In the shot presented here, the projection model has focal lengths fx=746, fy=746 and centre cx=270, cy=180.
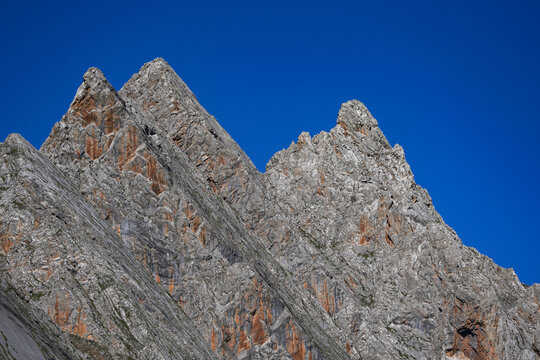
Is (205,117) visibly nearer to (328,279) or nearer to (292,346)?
(328,279)

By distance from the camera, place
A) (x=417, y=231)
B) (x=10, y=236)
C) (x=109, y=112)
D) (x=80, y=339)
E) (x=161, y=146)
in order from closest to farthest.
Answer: (x=80, y=339)
(x=10, y=236)
(x=109, y=112)
(x=161, y=146)
(x=417, y=231)

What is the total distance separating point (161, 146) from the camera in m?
112

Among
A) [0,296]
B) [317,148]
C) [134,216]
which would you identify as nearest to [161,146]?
[134,216]

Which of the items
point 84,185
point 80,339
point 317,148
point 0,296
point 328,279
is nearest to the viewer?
point 0,296

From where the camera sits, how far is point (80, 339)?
73.0 metres

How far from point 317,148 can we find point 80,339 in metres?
81.9

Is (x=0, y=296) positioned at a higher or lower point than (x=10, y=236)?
lower

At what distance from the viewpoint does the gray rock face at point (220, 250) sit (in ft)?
253

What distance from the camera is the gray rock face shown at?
77000 mm

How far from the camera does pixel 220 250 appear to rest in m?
104

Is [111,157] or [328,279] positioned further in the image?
[328,279]

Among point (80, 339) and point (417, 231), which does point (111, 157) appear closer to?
point (80, 339)

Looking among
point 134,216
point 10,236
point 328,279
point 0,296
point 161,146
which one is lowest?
point 0,296

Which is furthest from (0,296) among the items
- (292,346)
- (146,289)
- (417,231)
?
(417,231)
